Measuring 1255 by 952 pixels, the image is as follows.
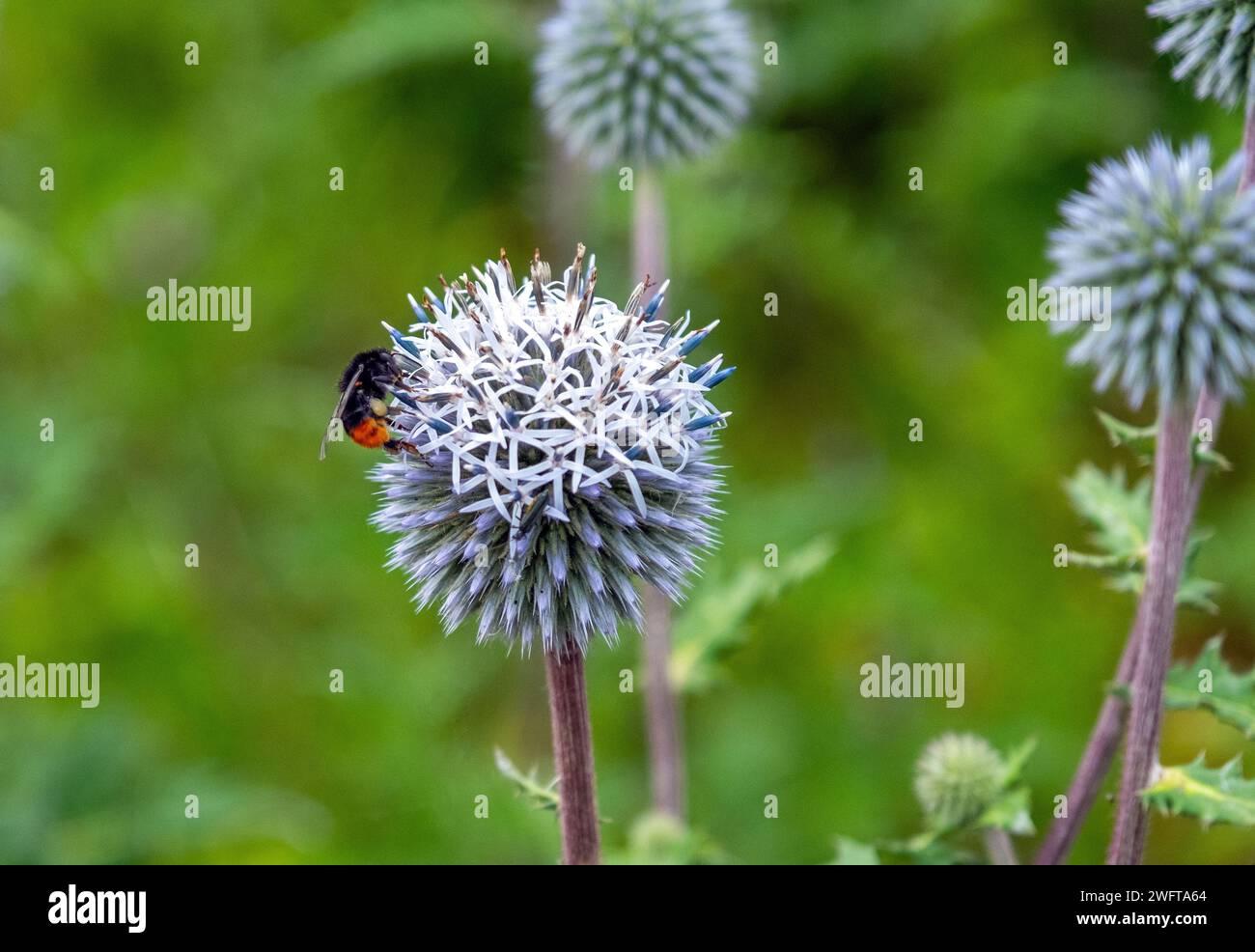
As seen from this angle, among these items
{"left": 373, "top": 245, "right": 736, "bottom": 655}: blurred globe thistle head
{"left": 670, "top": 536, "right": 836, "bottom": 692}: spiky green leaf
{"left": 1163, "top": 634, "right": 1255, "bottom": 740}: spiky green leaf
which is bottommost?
{"left": 1163, "top": 634, "right": 1255, "bottom": 740}: spiky green leaf

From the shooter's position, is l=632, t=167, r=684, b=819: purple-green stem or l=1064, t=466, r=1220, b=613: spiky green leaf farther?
l=632, t=167, r=684, b=819: purple-green stem

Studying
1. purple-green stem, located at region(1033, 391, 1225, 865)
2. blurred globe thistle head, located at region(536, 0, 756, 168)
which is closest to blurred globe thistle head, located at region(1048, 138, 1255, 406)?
purple-green stem, located at region(1033, 391, 1225, 865)

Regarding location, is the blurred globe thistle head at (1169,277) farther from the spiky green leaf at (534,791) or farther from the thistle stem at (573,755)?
the spiky green leaf at (534,791)

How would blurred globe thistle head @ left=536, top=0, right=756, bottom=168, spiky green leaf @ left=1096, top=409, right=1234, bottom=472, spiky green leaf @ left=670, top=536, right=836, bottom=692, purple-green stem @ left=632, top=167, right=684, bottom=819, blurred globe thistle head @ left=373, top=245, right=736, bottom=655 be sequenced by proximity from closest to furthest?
blurred globe thistle head @ left=373, top=245, right=736, bottom=655
spiky green leaf @ left=1096, top=409, right=1234, bottom=472
spiky green leaf @ left=670, top=536, right=836, bottom=692
purple-green stem @ left=632, top=167, right=684, bottom=819
blurred globe thistle head @ left=536, top=0, right=756, bottom=168

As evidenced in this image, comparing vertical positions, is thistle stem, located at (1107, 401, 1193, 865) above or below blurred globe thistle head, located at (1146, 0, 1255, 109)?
below

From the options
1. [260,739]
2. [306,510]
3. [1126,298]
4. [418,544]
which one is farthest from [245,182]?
[1126,298]

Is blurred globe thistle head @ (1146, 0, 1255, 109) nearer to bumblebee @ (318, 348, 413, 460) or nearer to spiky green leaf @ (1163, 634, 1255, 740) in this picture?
spiky green leaf @ (1163, 634, 1255, 740)

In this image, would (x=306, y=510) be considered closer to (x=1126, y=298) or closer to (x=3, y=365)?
(x=3, y=365)
